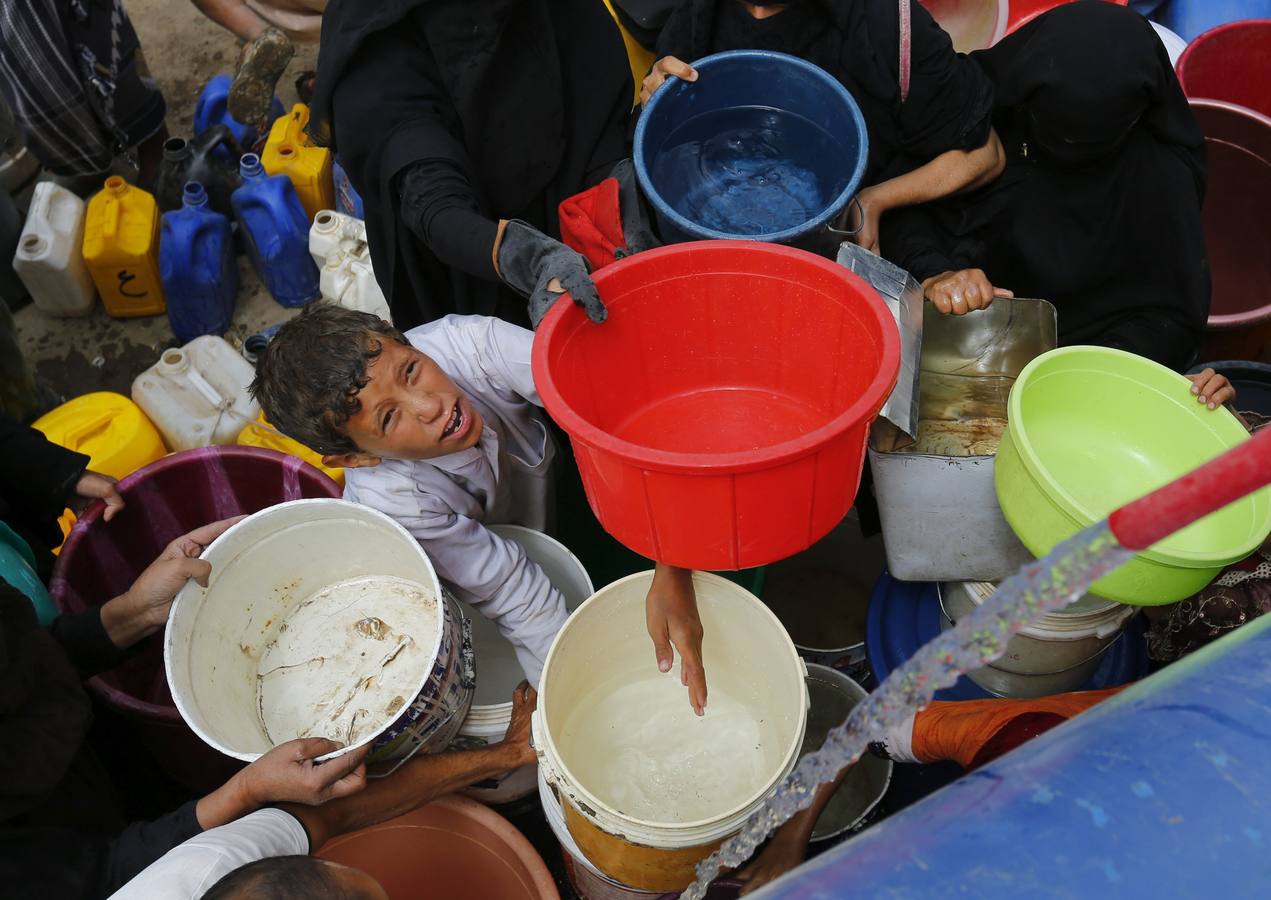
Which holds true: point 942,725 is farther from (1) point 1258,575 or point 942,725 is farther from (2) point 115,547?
(2) point 115,547

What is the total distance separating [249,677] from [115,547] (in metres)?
0.51

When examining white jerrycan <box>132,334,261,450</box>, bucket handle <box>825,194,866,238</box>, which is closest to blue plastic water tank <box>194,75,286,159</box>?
white jerrycan <box>132,334,261,450</box>

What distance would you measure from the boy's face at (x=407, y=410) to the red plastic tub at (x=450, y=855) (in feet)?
2.29

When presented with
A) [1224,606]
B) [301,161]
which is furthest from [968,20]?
[301,161]

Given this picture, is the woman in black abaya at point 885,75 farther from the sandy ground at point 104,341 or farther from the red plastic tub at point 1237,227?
the sandy ground at point 104,341

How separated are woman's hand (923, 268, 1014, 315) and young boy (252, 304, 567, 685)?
84cm

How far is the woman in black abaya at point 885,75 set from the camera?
220cm

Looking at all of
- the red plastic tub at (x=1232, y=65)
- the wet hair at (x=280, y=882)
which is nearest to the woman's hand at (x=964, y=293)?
the wet hair at (x=280, y=882)

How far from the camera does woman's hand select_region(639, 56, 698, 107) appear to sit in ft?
6.91

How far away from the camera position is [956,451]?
1.99 metres

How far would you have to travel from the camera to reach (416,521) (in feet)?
6.10

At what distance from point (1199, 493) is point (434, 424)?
50.4 inches

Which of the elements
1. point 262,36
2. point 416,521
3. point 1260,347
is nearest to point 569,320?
point 416,521

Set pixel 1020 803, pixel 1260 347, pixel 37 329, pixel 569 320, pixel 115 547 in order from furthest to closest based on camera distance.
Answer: pixel 37 329 < pixel 1260 347 < pixel 115 547 < pixel 569 320 < pixel 1020 803
